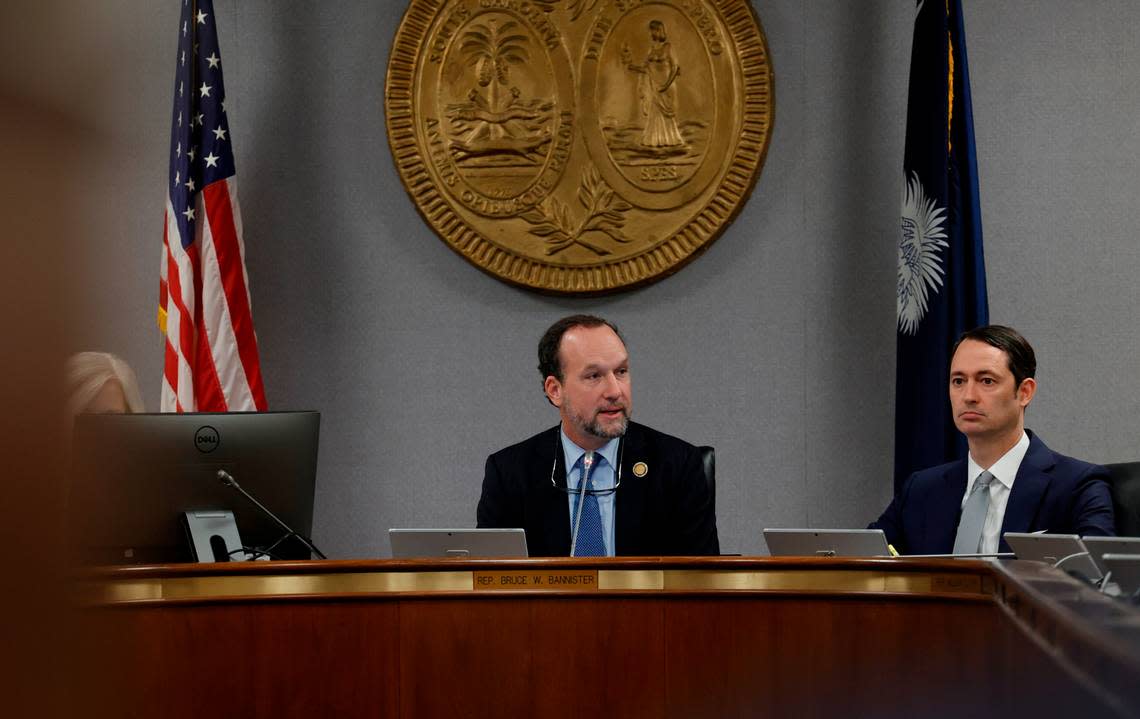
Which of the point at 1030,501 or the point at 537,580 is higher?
the point at 1030,501

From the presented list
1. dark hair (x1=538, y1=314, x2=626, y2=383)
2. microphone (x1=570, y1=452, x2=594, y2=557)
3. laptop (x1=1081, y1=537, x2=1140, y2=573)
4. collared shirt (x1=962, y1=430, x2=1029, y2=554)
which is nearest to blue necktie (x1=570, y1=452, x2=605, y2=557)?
microphone (x1=570, y1=452, x2=594, y2=557)

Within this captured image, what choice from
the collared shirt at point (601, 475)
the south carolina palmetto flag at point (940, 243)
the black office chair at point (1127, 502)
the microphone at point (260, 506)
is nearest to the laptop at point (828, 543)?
the collared shirt at point (601, 475)

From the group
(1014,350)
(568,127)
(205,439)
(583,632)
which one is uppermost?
(568,127)

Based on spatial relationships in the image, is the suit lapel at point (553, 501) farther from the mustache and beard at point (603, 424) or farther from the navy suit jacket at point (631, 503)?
the mustache and beard at point (603, 424)

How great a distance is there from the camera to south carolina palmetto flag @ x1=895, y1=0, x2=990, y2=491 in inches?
163

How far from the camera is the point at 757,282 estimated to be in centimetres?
454

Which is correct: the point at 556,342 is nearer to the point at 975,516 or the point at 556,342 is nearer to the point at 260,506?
the point at 260,506

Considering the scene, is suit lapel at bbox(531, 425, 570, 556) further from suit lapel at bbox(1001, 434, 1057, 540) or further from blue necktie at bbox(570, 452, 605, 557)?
suit lapel at bbox(1001, 434, 1057, 540)

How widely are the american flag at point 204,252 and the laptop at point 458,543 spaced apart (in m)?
1.76

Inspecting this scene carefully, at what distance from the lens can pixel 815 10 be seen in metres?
4.54

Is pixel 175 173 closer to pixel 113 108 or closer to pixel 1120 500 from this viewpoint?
pixel 1120 500

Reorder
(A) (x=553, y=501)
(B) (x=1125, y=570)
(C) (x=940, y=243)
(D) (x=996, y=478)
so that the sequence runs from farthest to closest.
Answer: (C) (x=940, y=243) < (A) (x=553, y=501) < (D) (x=996, y=478) < (B) (x=1125, y=570)

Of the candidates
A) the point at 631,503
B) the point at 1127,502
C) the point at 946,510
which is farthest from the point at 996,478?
the point at 631,503

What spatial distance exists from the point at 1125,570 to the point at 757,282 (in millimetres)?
2618
